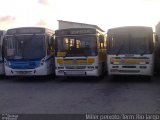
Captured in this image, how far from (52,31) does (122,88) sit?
572 cm

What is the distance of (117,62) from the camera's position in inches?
624

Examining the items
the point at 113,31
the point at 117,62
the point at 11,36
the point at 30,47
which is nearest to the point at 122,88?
the point at 117,62

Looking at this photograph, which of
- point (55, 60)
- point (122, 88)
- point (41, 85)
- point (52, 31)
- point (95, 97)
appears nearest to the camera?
point (95, 97)

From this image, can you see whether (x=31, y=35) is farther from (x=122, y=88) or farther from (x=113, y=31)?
(x=122, y=88)

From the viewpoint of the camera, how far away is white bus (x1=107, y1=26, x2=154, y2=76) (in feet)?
50.9

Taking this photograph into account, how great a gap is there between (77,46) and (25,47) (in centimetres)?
259

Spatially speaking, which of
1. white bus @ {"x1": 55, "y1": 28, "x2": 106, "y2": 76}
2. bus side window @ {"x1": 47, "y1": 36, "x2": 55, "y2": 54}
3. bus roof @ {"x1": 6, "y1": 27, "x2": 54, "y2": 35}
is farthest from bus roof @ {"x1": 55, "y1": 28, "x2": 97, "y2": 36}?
bus roof @ {"x1": 6, "y1": 27, "x2": 54, "y2": 35}

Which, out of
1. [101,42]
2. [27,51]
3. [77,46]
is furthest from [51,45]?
[101,42]

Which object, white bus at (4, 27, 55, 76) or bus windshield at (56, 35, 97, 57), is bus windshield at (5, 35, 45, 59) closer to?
white bus at (4, 27, 55, 76)

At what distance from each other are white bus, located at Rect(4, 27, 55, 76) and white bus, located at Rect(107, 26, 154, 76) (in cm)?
309

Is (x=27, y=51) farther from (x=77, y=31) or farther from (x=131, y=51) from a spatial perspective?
(x=131, y=51)

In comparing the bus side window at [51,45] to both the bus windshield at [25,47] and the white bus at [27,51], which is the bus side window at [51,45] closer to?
the white bus at [27,51]

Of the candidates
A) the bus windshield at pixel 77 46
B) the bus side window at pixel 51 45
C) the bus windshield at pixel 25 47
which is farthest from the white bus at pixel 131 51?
the bus windshield at pixel 25 47

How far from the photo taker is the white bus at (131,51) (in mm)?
15508
